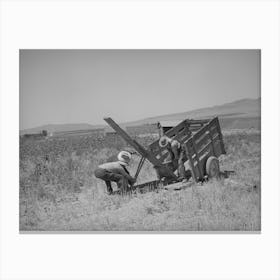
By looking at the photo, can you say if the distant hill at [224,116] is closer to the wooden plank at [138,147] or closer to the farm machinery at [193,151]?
the farm machinery at [193,151]

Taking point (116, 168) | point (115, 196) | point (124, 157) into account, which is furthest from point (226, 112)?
point (115, 196)

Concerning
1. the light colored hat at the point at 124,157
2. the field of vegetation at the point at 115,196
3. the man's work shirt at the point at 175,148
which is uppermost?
the man's work shirt at the point at 175,148

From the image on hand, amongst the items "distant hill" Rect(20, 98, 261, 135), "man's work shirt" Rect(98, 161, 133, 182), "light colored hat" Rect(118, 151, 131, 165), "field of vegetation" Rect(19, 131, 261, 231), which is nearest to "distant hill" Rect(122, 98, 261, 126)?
"distant hill" Rect(20, 98, 261, 135)

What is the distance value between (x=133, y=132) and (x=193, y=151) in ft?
3.24

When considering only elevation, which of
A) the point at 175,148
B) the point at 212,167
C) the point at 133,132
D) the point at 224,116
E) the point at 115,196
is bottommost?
the point at 115,196

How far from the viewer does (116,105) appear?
→ 8242 mm

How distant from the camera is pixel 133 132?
8188mm

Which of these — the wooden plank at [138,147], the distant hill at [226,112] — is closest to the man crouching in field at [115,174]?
the wooden plank at [138,147]

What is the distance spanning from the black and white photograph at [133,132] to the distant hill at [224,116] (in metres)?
0.02

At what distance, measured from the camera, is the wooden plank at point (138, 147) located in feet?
25.9

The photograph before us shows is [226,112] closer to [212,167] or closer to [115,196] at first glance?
[212,167]

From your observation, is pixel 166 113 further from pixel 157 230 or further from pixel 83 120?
pixel 157 230

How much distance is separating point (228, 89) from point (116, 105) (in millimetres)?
1782

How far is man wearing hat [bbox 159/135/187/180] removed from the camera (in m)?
8.15
